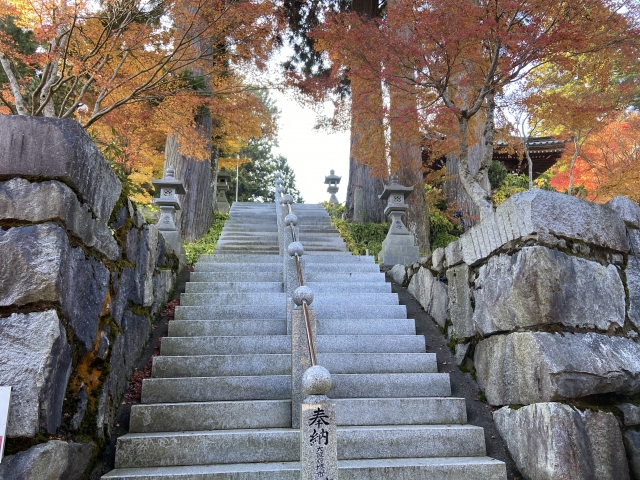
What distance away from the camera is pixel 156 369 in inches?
168

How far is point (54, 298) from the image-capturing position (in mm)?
2648

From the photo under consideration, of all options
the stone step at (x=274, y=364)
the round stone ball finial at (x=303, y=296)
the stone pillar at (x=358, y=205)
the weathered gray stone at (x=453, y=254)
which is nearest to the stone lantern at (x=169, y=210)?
the stone step at (x=274, y=364)

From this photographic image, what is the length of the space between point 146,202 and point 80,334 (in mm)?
10602

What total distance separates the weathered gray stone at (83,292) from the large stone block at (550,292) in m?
3.12

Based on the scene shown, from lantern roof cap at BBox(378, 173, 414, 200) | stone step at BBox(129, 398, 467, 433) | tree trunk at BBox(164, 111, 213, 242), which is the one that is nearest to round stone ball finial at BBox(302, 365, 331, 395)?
stone step at BBox(129, 398, 467, 433)

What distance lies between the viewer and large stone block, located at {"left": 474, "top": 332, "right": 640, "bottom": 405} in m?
3.47

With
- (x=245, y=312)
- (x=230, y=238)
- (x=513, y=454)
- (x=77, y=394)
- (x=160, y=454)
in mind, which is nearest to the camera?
(x=77, y=394)

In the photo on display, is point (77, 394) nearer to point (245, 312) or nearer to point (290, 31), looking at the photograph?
point (245, 312)

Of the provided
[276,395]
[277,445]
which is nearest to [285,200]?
[276,395]

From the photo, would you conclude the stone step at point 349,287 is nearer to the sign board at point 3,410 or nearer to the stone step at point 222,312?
Result: the stone step at point 222,312

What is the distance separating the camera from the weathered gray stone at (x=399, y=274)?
657cm

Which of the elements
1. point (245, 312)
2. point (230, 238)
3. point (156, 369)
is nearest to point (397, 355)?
point (245, 312)

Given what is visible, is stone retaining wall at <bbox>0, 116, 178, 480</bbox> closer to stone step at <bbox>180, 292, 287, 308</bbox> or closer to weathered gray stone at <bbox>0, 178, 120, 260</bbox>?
weathered gray stone at <bbox>0, 178, 120, 260</bbox>

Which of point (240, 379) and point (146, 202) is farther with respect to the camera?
point (146, 202)
